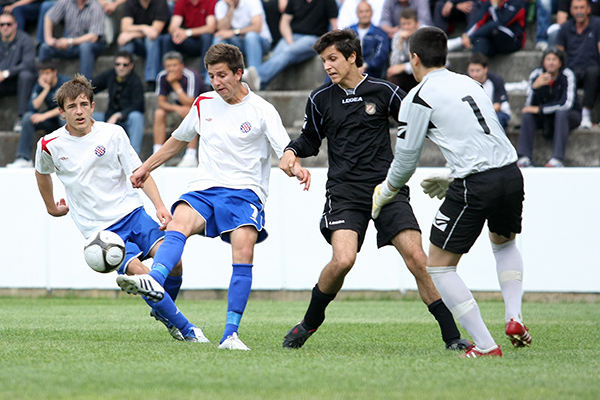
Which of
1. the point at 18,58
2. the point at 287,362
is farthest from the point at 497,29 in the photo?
the point at 287,362

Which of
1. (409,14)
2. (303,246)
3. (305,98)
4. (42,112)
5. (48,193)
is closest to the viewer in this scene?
(48,193)

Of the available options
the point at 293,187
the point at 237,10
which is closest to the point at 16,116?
the point at 237,10

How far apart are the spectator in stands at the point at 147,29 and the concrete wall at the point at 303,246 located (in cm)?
388

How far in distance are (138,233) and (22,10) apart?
10834 millimetres

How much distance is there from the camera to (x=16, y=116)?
1515cm

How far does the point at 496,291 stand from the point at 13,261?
6.36m

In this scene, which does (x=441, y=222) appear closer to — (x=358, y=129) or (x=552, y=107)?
(x=358, y=129)

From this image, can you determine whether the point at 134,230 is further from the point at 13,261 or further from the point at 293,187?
the point at 13,261

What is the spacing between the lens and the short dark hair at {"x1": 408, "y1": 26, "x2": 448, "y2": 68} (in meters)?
5.14

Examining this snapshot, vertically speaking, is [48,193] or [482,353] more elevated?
[48,193]

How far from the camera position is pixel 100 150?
650cm

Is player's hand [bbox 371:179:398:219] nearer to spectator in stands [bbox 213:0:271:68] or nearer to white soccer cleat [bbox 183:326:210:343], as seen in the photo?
white soccer cleat [bbox 183:326:210:343]

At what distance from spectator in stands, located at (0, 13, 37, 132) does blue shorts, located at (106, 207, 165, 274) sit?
8454 mm

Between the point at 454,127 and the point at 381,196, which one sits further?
the point at 381,196
